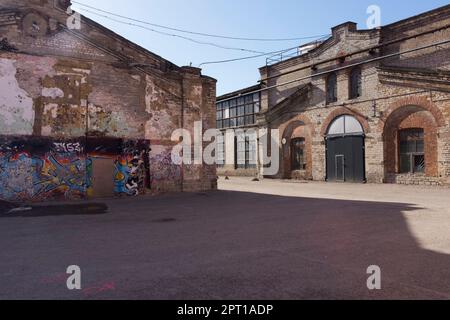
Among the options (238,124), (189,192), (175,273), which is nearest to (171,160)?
(189,192)

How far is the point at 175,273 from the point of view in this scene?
4828mm

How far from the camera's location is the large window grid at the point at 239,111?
31.8 m

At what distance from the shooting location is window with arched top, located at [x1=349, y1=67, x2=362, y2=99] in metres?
23.0

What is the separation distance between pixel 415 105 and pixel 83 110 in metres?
16.0

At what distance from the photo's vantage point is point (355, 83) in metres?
23.4

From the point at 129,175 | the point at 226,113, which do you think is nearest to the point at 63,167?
the point at 129,175

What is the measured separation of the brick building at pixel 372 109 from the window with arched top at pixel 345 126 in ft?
0.20

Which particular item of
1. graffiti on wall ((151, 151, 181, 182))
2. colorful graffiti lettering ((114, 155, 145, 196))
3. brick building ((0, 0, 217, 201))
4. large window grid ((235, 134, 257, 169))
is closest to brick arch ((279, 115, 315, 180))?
large window grid ((235, 134, 257, 169))

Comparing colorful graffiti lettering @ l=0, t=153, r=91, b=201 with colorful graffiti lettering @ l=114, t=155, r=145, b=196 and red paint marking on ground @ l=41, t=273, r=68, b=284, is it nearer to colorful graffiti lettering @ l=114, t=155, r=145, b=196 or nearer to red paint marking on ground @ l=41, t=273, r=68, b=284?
colorful graffiti lettering @ l=114, t=155, r=145, b=196

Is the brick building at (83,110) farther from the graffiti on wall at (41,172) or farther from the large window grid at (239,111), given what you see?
the large window grid at (239,111)

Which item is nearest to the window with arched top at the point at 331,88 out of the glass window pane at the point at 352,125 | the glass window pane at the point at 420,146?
the glass window pane at the point at 352,125

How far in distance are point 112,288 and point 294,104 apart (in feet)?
79.2

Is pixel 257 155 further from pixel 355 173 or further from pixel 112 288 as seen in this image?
pixel 112 288

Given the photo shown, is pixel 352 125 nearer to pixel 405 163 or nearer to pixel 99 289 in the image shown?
pixel 405 163
